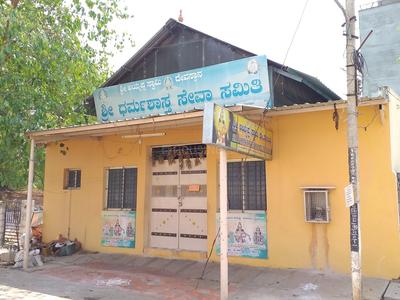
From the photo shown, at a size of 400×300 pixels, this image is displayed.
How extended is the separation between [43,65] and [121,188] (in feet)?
12.7

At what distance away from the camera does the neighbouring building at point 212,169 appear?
7.56 m

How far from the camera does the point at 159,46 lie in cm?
1147

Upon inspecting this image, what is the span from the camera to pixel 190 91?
10.1 meters

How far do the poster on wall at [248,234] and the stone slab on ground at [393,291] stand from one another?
2418 millimetres

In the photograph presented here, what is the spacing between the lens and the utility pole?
5.87m

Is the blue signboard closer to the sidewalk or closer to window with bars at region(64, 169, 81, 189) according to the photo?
window with bars at region(64, 169, 81, 189)

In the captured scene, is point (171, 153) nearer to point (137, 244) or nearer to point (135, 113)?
point (135, 113)

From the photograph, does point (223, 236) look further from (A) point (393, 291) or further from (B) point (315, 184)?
(A) point (393, 291)

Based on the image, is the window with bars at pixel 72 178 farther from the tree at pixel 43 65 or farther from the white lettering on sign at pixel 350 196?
the white lettering on sign at pixel 350 196

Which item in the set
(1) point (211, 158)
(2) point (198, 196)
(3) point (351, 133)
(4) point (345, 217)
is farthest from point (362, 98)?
(2) point (198, 196)

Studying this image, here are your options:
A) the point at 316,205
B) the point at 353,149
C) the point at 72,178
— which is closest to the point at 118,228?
the point at 72,178

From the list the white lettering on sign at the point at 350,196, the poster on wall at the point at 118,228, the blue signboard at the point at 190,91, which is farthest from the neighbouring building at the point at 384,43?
the white lettering on sign at the point at 350,196

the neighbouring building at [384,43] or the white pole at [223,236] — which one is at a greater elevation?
the neighbouring building at [384,43]

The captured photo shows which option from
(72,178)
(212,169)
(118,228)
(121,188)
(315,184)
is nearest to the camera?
(315,184)
